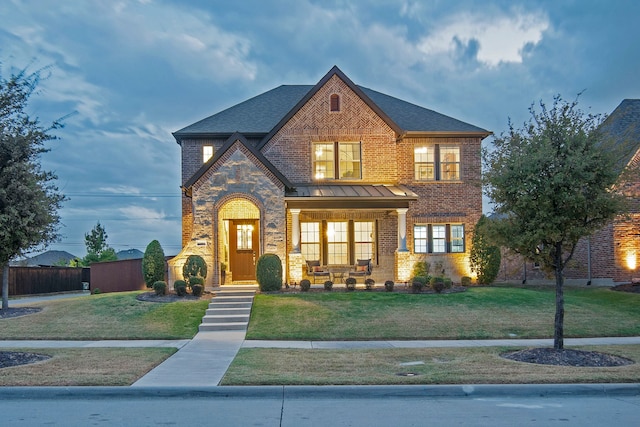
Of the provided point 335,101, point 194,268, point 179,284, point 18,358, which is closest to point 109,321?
point 179,284

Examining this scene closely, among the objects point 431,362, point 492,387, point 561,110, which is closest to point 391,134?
point 561,110

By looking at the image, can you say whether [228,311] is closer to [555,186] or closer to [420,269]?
[420,269]

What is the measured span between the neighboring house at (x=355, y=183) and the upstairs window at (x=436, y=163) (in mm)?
40

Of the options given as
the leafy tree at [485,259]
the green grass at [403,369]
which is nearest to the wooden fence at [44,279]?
the green grass at [403,369]

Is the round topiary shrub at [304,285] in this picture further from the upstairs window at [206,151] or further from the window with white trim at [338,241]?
the upstairs window at [206,151]

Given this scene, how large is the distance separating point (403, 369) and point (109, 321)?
934cm

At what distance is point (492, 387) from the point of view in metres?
9.01

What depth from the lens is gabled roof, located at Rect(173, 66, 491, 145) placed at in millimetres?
23547

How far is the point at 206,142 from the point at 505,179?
50.0ft

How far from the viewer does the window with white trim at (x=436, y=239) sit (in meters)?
24.1

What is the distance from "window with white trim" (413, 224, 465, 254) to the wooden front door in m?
6.37

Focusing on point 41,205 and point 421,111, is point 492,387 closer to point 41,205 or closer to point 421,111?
point 41,205

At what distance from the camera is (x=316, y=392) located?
888cm

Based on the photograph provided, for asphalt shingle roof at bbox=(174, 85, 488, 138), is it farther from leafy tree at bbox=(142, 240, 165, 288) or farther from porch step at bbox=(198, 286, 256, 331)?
porch step at bbox=(198, 286, 256, 331)
